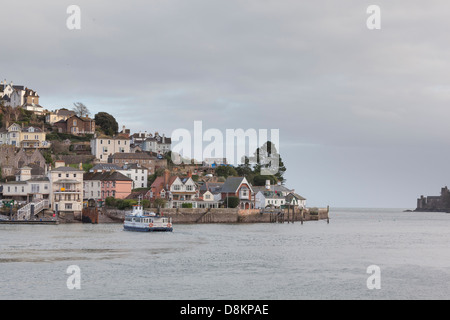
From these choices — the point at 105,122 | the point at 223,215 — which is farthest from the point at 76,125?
the point at 223,215

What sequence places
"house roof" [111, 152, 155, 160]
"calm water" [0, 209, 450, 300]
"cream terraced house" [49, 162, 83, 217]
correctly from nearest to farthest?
"calm water" [0, 209, 450, 300] < "cream terraced house" [49, 162, 83, 217] < "house roof" [111, 152, 155, 160]

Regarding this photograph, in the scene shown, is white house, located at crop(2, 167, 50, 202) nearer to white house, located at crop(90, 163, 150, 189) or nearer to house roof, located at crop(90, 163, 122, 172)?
house roof, located at crop(90, 163, 122, 172)

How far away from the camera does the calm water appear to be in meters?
37.8

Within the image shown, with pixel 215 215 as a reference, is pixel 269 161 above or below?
above

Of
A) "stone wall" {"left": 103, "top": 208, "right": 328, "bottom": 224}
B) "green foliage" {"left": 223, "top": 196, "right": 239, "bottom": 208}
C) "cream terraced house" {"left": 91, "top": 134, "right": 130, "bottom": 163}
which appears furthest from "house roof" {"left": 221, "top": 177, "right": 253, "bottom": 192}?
"cream terraced house" {"left": 91, "top": 134, "right": 130, "bottom": 163}

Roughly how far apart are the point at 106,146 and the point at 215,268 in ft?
307

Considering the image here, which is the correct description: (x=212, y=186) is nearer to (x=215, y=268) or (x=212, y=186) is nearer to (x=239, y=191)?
(x=239, y=191)

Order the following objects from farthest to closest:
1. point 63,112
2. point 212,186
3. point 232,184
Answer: point 63,112 < point 212,186 < point 232,184

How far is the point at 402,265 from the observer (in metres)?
51.0

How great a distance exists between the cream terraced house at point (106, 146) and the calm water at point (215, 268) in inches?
2484

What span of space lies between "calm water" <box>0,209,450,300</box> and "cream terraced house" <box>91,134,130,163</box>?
63.1 metres

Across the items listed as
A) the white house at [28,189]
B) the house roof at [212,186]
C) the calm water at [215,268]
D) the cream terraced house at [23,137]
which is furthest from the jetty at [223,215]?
the cream terraced house at [23,137]

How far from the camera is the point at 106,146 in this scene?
449 ft

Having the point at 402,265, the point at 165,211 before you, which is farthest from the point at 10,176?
the point at 402,265
